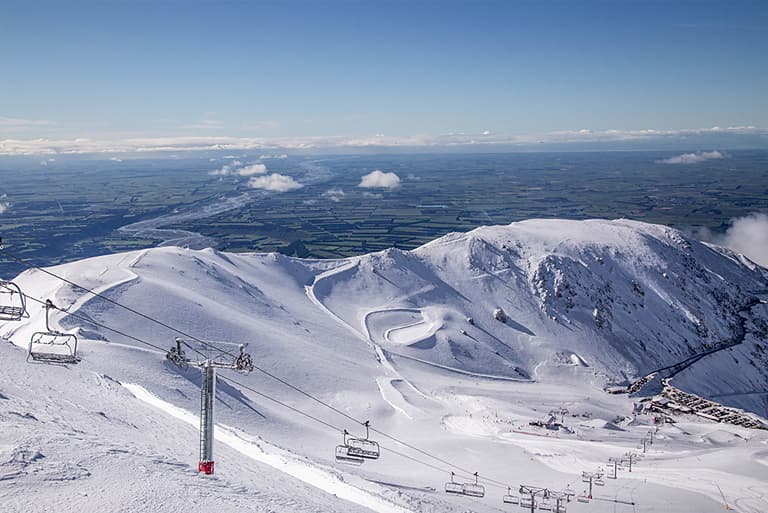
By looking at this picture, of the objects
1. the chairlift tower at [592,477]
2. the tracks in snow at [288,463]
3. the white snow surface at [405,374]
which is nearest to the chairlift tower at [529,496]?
the white snow surface at [405,374]

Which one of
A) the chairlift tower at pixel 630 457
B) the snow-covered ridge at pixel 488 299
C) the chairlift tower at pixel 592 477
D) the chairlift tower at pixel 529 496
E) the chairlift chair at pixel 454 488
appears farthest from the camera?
the snow-covered ridge at pixel 488 299

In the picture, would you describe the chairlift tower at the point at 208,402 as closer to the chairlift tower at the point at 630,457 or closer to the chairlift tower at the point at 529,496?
the chairlift tower at the point at 529,496

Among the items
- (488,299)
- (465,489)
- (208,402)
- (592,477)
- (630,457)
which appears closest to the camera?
(208,402)

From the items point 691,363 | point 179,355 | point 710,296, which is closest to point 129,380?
point 179,355

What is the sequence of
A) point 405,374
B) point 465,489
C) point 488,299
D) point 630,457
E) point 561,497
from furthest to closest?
1. point 488,299
2. point 405,374
3. point 630,457
4. point 561,497
5. point 465,489

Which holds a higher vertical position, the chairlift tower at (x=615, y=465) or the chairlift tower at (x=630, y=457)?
the chairlift tower at (x=615, y=465)

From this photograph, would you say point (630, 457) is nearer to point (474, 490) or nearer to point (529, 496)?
point (529, 496)

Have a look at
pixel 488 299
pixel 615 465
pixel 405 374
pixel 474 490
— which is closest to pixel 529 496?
pixel 474 490

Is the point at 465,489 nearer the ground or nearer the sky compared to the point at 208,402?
nearer the ground

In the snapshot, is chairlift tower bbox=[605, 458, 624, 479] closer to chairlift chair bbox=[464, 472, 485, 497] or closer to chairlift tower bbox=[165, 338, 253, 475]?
chairlift chair bbox=[464, 472, 485, 497]
